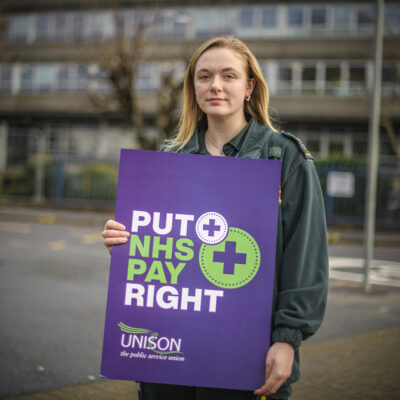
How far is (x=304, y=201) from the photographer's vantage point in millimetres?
1796

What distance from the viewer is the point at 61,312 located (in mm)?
6000

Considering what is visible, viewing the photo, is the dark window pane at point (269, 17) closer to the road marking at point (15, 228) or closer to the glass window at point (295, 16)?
the glass window at point (295, 16)

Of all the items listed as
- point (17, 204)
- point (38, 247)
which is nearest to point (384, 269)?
point (38, 247)

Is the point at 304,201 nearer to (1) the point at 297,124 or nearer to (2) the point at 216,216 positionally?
(2) the point at 216,216

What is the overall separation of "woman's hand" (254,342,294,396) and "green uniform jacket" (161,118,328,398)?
0.03m

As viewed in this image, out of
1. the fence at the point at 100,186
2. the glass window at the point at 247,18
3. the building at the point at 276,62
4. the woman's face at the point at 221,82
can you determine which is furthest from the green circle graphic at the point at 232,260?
the glass window at the point at 247,18

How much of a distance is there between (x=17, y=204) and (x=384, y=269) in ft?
51.3

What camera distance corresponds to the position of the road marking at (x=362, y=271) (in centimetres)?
917

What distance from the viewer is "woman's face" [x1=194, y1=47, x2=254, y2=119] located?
193 centimetres

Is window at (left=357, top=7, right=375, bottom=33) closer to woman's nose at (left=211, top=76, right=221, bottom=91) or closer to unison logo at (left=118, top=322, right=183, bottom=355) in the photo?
woman's nose at (left=211, top=76, right=221, bottom=91)

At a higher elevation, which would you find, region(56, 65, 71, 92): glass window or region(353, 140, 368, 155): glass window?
region(56, 65, 71, 92): glass window

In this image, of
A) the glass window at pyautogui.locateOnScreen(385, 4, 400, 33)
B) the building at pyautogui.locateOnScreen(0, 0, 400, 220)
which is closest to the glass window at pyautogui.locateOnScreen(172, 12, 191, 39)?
the building at pyautogui.locateOnScreen(0, 0, 400, 220)

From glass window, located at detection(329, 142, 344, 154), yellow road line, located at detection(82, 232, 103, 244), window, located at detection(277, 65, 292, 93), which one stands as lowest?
yellow road line, located at detection(82, 232, 103, 244)

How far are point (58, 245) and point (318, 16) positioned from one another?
2223 cm
